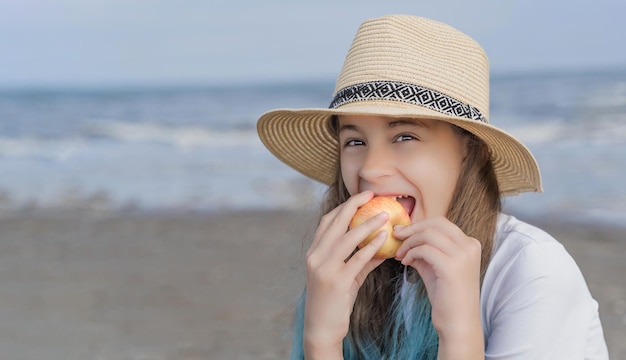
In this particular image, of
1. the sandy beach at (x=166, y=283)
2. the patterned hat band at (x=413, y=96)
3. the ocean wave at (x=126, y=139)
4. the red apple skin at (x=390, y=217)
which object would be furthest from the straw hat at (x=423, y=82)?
the ocean wave at (x=126, y=139)

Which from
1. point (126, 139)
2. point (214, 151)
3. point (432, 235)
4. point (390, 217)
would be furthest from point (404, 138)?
point (126, 139)

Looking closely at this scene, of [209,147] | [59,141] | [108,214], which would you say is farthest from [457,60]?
[59,141]

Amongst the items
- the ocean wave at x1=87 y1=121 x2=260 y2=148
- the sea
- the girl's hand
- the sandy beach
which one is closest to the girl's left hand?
the girl's hand

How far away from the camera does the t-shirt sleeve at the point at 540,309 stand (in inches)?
102

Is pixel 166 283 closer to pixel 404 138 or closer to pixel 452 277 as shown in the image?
pixel 404 138

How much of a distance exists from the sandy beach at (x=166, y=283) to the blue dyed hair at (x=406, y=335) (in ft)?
2.39

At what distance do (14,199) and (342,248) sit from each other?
8118mm

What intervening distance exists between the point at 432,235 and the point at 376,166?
14.2 inches

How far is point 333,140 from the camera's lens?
347 cm

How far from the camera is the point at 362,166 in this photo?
281cm

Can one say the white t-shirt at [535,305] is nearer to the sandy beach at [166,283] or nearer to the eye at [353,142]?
the eye at [353,142]

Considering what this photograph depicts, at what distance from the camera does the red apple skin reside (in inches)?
104

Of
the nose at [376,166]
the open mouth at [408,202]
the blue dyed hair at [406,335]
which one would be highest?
the nose at [376,166]

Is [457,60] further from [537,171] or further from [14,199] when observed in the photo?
[14,199]
